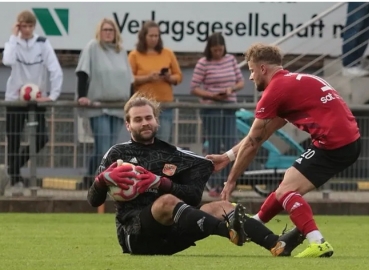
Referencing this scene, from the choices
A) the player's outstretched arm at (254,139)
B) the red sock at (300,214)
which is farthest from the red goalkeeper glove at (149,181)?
the red sock at (300,214)

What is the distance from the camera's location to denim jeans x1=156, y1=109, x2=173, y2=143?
17.3 metres

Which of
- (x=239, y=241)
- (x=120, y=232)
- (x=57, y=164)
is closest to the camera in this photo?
(x=239, y=241)

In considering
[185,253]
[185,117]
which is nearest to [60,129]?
[185,117]

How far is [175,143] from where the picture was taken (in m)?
17.3

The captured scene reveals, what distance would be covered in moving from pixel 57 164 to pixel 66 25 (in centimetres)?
424

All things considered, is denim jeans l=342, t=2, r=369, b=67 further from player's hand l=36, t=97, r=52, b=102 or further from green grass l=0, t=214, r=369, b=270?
player's hand l=36, t=97, r=52, b=102

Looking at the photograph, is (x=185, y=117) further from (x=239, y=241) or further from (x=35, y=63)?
(x=239, y=241)

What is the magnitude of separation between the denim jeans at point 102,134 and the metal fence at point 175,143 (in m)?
0.05

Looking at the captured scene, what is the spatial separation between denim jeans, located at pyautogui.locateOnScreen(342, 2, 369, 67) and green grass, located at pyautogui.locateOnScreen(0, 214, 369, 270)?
3.77 meters

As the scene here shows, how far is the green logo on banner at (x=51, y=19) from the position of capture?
2077 cm

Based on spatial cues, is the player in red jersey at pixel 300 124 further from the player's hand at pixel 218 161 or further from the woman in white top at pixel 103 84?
the woman in white top at pixel 103 84

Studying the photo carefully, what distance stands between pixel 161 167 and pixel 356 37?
9981 mm

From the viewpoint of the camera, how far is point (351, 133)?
1072 centimetres

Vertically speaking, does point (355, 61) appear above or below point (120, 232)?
above
